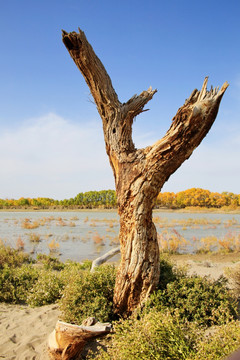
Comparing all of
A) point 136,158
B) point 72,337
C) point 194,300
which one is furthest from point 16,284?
point 136,158

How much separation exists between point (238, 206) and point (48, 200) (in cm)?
4075

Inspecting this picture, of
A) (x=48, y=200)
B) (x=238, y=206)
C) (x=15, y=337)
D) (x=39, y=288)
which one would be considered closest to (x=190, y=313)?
(x=15, y=337)

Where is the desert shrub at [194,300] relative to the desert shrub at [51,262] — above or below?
above

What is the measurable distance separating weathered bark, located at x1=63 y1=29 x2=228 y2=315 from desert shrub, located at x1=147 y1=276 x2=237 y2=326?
269mm

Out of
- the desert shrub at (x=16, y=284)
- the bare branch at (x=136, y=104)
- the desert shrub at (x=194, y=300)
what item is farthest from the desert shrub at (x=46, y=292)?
the bare branch at (x=136, y=104)

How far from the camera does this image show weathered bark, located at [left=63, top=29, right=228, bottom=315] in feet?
14.4

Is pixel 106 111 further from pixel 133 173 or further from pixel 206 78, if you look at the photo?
pixel 206 78

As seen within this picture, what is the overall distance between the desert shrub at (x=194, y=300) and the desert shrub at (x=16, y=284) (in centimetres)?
366

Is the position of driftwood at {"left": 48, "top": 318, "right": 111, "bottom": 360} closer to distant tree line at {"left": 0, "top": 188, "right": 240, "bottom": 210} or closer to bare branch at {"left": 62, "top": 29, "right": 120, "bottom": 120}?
bare branch at {"left": 62, "top": 29, "right": 120, "bottom": 120}

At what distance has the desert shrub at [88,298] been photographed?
4.71 meters

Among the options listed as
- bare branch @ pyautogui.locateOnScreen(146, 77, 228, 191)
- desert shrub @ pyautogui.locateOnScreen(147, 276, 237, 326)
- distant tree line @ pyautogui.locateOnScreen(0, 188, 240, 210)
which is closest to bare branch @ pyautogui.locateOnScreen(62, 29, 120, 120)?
bare branch @ pyautogui.locateOnScreen(146, 77, 228, 191)

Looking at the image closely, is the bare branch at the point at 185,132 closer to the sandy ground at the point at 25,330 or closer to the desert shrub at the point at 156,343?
the desert shrub at the point at 156,343

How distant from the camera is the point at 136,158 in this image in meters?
4.82

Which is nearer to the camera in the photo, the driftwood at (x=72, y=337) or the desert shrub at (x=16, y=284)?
the driftwood at (x=72, y=337)
